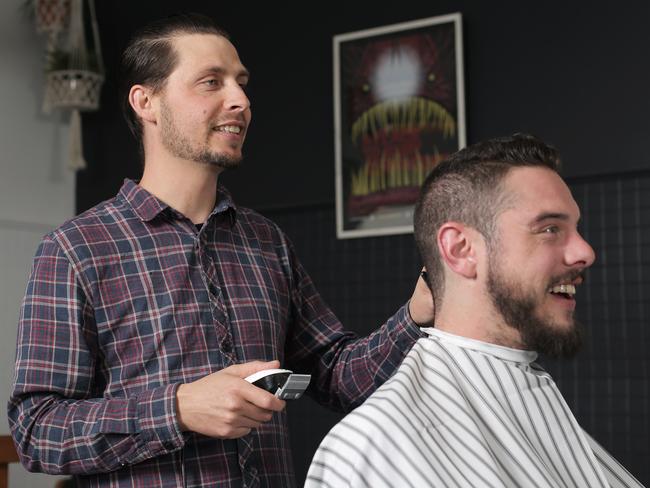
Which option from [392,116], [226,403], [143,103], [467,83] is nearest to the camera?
[226,403]

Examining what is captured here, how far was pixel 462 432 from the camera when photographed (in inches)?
62.4

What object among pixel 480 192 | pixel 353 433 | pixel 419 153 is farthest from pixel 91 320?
pixel 419 153

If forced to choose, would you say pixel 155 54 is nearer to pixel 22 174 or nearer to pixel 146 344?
pixel 146 344

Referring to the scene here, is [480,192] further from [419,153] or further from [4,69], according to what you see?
[4,69]

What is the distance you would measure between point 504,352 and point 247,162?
253cm

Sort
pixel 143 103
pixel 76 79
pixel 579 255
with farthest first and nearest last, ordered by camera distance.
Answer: pixel 76 79 < pixel 143 103 < pixel 579 255

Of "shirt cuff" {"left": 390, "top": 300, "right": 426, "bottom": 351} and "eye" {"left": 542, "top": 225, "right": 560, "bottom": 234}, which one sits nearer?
"eye" {"left": 542, "top": 225, "right": 560, "bottom": 234}

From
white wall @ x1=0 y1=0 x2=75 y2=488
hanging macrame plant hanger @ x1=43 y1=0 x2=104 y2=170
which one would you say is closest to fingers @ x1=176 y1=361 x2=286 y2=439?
white wall @ x1=0 y1=0 x2=75 y2=488

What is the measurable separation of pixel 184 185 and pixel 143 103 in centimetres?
22

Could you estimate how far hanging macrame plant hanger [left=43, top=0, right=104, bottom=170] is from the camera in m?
4.28

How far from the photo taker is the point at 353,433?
1.52 meters

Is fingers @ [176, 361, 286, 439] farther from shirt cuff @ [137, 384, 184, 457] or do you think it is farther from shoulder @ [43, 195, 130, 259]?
shoulder @ [43, 195, 130, 259]

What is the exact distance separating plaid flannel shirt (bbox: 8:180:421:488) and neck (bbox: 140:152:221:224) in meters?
0.03

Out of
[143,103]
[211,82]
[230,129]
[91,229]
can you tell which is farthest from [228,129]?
[91,229]
